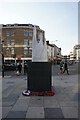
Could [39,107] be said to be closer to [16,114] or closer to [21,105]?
[21,105]

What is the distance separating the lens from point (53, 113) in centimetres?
886

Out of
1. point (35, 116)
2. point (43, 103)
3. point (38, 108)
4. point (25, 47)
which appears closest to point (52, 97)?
point (43, 103)

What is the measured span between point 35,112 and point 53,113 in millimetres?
646

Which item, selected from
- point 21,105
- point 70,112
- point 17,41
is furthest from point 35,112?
point 17,41

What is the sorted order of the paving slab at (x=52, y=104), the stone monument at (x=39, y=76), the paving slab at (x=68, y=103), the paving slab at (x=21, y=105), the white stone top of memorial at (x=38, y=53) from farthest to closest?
the white stone top of memorial at (x=38, y=53) → the stone monument at (x=39, y=76) → the paving slab at (x=68, y=103) → the paving slab at (x=52, y=104) → the paving slab at (x=21, y=105)

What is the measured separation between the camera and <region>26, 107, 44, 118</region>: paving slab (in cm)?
842

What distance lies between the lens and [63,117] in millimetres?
8305

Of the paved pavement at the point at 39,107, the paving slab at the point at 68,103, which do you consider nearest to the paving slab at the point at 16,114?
the paved pavement at the point at 39,107

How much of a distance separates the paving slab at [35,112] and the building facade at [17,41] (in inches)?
2952

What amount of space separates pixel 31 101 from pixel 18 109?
179 centimetres

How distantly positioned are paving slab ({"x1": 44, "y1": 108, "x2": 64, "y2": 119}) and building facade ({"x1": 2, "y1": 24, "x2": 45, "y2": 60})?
75155 mm

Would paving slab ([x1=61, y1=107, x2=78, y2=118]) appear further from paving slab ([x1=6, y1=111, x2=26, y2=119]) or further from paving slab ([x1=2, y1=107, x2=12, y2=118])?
paving slab ([x1=2, y1=107, x2=12, y2=118])

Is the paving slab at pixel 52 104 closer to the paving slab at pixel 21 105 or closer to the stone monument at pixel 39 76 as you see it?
the paving slab at pixel 21 105

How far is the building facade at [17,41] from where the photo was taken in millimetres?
85188
